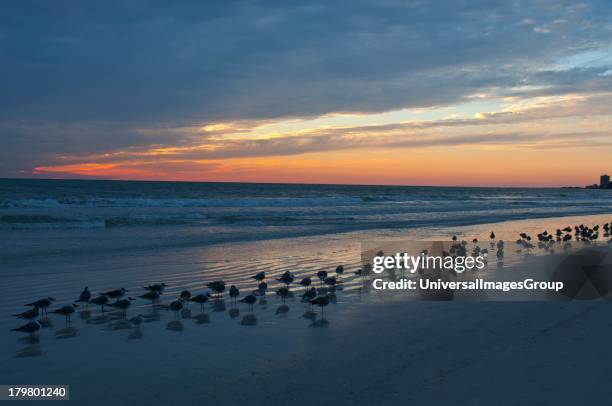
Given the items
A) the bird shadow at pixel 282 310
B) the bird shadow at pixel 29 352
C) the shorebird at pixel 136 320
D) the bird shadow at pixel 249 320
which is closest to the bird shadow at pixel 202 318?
the bird shadow at pixel 249 320

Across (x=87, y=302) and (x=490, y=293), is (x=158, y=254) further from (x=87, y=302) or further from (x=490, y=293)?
(x=490, y=293)

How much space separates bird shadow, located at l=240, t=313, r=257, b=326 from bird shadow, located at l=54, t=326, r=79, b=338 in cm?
242

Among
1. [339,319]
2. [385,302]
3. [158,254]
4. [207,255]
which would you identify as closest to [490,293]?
[385,302]

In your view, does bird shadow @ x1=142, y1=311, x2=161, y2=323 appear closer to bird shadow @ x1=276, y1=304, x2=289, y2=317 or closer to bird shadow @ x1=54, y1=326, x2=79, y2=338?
bird shadow @ x1=54, y1=326, x2=79, y2=338

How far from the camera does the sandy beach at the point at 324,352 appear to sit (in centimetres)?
509

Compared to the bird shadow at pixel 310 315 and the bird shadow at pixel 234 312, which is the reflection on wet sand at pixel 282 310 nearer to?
the bird shadow at pixel 310 315

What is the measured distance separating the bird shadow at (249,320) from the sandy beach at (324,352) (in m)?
0.08

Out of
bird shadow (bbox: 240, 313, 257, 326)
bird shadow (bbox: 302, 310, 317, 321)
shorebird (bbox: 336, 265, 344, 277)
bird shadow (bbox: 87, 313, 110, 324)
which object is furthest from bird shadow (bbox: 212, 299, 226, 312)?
shorebird (bbox: 336, 265, 344, 277)

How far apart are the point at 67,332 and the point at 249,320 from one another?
2.68 meters

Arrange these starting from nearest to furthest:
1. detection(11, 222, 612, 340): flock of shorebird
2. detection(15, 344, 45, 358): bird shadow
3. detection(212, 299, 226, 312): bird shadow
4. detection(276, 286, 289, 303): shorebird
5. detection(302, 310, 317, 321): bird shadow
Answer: detection(15, 344, 45, 358): bird shadow
detection(11, 222, 612, 340): flock of shorebird
detection(302, 310, 317, 321): bird shadow
detection(212, 299, 226, 312): bird shadow
detection(276, 286, 289, 303): shorebird

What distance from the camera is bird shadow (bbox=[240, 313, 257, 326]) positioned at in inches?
297

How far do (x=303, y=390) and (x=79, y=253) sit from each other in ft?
41.4

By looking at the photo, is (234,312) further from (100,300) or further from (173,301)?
(100,300)

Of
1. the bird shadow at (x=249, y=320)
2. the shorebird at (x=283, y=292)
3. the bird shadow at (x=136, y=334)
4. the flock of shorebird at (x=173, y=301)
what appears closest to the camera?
the bird shadow at (x=136, y=334)
